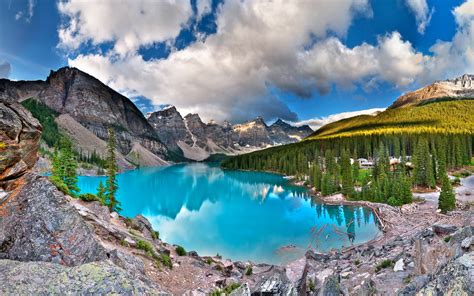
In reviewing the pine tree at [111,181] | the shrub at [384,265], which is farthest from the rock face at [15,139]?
the pine tree at [111,181]

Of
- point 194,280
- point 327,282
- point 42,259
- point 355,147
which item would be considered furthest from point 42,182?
point 355,147

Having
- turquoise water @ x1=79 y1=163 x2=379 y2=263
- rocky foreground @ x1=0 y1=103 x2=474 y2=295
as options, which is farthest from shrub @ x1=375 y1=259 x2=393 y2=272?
turquoise water @ x1=79 y1=163 x2=379 y2=263

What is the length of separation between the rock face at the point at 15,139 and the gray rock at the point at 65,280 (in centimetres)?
378

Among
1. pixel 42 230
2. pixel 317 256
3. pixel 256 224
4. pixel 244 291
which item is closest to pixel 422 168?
pixel 256 224

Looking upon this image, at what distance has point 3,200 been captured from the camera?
880 cm

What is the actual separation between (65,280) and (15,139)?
230 inches

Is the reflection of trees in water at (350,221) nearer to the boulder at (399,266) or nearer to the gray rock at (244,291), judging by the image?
the boulder at (399,266)

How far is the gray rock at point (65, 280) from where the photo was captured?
5918mm

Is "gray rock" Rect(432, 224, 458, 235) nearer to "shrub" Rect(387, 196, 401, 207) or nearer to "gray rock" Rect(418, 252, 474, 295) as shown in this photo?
"gray rock" Rect(418, 252, 474, 295)

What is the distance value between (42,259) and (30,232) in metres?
0.95

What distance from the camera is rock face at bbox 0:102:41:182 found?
905cm

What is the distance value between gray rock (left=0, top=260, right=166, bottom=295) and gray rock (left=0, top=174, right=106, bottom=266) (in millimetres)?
1604

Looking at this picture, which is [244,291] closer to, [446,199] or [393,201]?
[446,199]

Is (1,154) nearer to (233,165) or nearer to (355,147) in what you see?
(355,147)
